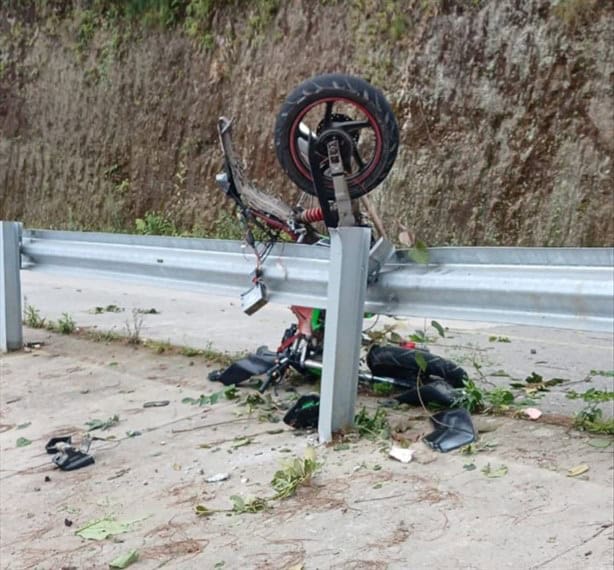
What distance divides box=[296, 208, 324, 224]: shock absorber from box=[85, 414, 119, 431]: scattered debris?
147 centimetres

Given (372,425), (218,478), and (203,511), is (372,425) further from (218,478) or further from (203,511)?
(203,511)

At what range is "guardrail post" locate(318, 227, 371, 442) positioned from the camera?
3.38m

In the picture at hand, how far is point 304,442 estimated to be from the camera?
11.4 feet

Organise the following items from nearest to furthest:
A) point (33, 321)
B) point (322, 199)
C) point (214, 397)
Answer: point (322, 199) < point (214, 397) < point (33, 321)

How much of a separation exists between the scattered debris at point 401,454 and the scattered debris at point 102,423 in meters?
1.61

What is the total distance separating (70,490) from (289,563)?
1.28m

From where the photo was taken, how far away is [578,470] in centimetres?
288

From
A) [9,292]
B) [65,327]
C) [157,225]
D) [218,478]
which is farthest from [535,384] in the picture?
[157,225]

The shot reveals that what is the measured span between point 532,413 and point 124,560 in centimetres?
193

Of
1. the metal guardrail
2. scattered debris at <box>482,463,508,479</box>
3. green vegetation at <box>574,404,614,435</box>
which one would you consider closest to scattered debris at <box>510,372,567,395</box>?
green vegetation at <box>574,404,614,435</box>

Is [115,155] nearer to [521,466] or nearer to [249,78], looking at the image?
[249,78]

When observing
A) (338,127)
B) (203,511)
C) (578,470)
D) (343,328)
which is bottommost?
(203,511)

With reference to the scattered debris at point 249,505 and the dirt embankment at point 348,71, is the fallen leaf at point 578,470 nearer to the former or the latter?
the scattered debris at point 249,505

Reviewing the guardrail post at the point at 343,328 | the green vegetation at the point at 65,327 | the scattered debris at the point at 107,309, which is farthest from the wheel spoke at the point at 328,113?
the scattered debris at the point at 107,309
